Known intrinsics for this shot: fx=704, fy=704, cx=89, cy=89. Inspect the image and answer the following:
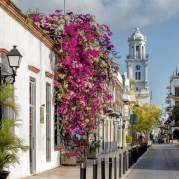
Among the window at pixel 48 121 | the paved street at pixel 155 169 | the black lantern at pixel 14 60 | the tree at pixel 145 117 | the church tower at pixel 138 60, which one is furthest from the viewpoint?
the church tower at pixel 138 60

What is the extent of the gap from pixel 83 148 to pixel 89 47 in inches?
218

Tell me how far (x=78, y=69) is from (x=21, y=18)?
9378 mm

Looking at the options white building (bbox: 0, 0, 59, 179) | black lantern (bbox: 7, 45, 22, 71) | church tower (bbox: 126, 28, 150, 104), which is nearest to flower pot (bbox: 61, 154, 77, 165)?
white building (bbox: 0, 0, 59, 179)

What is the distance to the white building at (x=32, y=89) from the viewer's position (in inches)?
898

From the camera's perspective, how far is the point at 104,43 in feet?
117

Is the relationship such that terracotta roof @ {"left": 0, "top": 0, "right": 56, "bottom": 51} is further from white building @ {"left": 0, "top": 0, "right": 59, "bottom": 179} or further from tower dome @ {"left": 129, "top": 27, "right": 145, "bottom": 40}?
tower dome @ {"left": 129, "top": 27, "right": 145, "bottom": 40}

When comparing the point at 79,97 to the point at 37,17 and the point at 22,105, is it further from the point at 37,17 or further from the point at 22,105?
the point at 22,105

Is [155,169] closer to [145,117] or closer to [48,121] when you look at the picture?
[48,121]

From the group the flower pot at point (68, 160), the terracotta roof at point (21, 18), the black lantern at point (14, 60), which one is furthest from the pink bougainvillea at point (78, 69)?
the black lantern at point (14, 60)

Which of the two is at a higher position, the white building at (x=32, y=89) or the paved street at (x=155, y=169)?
the white building at (x=32, y=89)

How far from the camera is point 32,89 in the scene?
27.2m

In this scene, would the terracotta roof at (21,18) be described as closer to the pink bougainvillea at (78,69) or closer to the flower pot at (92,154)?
the pink bougainvillea at (78,69)

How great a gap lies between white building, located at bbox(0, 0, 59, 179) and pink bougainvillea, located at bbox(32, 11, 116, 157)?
4.24ft

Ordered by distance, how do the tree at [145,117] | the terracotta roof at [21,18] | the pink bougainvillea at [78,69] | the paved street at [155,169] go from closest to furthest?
the terracotta roof at [21,18], the paved street at [155,169], the pink bougainvillea at [78,69], the tree at [145,117]
